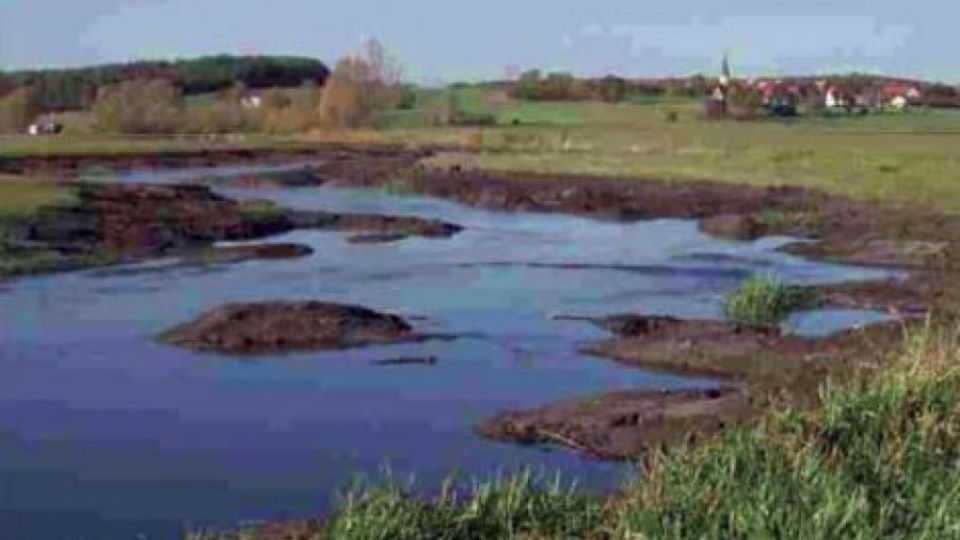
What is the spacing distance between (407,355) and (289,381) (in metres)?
2.55

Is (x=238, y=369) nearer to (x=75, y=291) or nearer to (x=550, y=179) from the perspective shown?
(x=75, y=291)

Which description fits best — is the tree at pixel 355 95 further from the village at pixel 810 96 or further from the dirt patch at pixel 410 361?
the dirt patch at pixel 410 361

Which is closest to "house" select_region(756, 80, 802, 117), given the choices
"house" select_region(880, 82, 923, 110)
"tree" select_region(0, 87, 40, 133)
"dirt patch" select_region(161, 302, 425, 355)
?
"house" select_region(880, 82, 923, 110)

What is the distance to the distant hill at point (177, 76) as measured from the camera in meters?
148

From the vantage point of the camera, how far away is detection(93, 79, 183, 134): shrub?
382 ft

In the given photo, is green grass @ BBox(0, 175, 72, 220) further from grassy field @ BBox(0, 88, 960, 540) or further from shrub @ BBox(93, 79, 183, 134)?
shrub @ BBox(93, 79, 183, 134)

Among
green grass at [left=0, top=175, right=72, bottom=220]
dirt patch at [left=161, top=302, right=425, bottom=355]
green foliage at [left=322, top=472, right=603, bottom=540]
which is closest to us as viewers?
green foliage at [left=322, top=472, right=603, bottom=540]

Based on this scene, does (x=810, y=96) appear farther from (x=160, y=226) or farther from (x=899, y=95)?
(x=160, y=226)

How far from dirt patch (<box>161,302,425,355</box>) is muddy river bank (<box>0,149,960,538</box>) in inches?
14.6

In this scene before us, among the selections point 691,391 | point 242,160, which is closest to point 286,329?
point 691,391

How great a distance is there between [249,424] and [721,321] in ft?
32.2

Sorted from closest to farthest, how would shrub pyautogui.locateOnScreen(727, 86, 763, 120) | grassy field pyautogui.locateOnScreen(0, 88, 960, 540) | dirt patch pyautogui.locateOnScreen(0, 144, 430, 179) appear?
grassy field pyautogui.locateOnScreen(0, 88, 960, 540), dirt patch pyautogui.locateOnScreen(0, 144, 430, 179), shrub pyautogui.locateOnScreen(727, 86, 763, 120)

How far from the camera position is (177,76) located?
159 m

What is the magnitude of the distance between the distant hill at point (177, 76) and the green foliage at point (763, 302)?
115 metres
